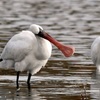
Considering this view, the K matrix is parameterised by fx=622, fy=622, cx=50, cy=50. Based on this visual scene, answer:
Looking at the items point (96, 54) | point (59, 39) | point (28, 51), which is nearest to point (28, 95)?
point (28, 51)

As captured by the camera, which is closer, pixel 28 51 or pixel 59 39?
pixel 28 51

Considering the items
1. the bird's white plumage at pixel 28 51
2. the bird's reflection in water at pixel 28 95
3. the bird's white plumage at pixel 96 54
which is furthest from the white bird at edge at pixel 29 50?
the bird's white plumage at pixel 96 54

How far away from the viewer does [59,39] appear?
18281 millimetres

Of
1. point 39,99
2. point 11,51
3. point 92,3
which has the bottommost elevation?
point 39,99

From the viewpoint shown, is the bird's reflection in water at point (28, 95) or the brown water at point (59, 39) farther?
the brown water at point (59, 39)

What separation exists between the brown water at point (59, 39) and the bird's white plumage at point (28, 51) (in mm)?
427

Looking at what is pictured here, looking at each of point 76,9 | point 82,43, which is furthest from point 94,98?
point 76,9

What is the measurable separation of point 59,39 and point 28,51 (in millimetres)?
6800

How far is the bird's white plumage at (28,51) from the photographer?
11.5m

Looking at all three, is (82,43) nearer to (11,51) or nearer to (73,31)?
(73,31)

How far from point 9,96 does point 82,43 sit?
24.4ft

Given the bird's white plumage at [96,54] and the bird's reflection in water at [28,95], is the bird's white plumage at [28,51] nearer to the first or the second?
the bird's reflection in water at [28,95]

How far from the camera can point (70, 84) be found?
11.8 m

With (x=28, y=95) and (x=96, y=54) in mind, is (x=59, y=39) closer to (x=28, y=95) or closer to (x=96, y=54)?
(x=96, y=54)
